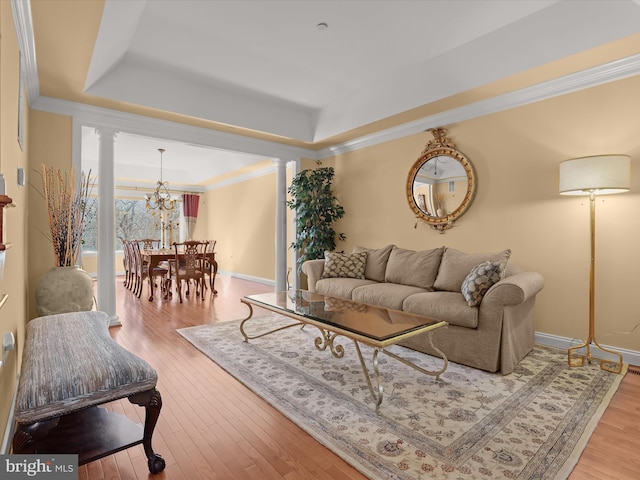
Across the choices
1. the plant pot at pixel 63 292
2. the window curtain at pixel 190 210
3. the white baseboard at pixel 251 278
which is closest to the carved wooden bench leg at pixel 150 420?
the plant pot at pixel 63 292

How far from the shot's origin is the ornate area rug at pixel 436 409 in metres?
1.70

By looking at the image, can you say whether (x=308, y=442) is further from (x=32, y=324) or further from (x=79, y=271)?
(x=79, y=271)

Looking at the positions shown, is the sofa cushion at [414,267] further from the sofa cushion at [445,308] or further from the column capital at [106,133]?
the column capital at [106,133]

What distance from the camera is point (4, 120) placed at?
175 cm

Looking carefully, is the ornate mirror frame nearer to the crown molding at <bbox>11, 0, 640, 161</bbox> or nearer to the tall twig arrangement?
the crown molding at <bbox>11, 0, 640, 161</bbox>

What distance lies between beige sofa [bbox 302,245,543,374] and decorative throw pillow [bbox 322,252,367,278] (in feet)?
0.47

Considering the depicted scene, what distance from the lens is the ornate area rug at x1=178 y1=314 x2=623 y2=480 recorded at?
1.70m

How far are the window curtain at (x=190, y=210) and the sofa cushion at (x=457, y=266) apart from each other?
25.9 ft

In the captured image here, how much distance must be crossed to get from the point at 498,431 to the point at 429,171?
315cm

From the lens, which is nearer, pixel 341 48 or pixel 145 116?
pixel 341 48

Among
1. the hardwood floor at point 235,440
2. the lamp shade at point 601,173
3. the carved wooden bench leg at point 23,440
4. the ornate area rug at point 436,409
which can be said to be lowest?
the hardwood floor at point 235,440

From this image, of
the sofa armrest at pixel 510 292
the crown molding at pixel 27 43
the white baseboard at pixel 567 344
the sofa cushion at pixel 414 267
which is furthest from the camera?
the sofa cushion at pixel 414 267

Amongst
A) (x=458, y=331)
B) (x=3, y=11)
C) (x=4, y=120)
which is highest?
(x=3, y=11)

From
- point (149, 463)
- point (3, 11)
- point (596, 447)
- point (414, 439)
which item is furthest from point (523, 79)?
point (149, 463)
